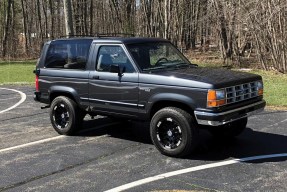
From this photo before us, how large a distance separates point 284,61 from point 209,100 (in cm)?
1390

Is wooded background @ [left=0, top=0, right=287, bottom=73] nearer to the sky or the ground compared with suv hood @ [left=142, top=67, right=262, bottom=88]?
nearer to the sky

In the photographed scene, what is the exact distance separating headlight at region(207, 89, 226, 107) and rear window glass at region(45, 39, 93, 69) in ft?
9.25

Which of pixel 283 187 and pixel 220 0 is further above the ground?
pixel 220 0

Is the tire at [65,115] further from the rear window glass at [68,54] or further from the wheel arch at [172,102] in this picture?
the wheel arch at [172,102]

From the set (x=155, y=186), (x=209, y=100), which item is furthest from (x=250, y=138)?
(x=155, y=186)

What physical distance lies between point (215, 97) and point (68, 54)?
3495mm

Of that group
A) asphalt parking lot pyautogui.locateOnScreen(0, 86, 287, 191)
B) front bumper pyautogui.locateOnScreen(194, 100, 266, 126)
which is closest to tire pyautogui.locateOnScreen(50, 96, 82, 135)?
asphalt parking lot pyautogui.locateOnScreen(0, 86, 287, 191)

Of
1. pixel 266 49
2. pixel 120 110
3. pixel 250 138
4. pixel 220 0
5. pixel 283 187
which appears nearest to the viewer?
pixel 283 187

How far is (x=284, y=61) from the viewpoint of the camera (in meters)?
18.8

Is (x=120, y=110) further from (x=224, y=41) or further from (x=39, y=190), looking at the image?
(x=224, y=41)

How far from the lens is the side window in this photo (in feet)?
23.5

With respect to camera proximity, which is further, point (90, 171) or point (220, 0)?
point (220, 0)

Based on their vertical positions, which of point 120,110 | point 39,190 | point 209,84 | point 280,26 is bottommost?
point 39,190

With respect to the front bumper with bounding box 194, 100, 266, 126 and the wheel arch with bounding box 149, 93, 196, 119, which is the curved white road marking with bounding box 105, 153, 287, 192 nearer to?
the front bumper with bounding box 194, 100, 266, 126
